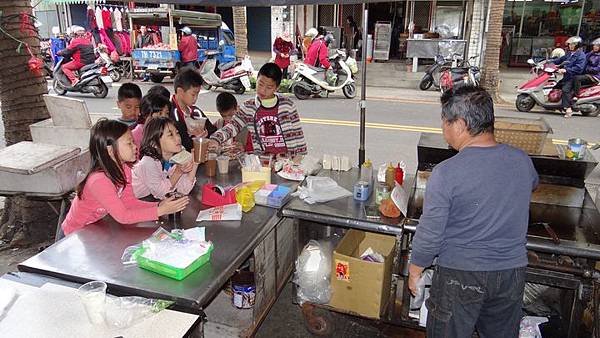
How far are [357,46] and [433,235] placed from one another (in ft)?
50.3

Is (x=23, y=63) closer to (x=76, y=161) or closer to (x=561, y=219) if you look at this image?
(x=76, y=161)

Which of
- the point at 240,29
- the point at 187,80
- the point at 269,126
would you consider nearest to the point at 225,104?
the point at 187,80

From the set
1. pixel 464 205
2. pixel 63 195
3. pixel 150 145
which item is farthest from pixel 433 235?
pixel 63 195

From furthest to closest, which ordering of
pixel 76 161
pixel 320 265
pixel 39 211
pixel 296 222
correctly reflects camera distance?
1. pixel 39 211
2. pixel 76 161
3. pixel 296 222
4. pixel 320 265

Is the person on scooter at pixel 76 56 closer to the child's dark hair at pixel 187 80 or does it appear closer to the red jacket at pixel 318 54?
the red jacket at pixel 318 54

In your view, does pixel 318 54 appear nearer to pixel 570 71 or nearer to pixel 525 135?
pixel 570 71

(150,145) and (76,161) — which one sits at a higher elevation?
(150,145)

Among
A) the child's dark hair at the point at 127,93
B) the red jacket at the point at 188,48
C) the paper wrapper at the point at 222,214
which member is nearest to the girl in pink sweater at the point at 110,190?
the paper wrapper at the point at 222,214

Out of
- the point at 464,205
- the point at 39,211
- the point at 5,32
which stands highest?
the point at 5,32

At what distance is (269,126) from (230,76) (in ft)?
26.4

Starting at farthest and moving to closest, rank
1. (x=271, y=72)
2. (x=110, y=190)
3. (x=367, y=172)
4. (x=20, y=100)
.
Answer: (x=20, y=100) → (x=271, y=72) → (x=367, y=172) → (x=110, y=190)

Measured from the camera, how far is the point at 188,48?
41.8ft

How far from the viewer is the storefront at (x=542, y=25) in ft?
A: 48.6

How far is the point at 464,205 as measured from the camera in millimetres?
1896
